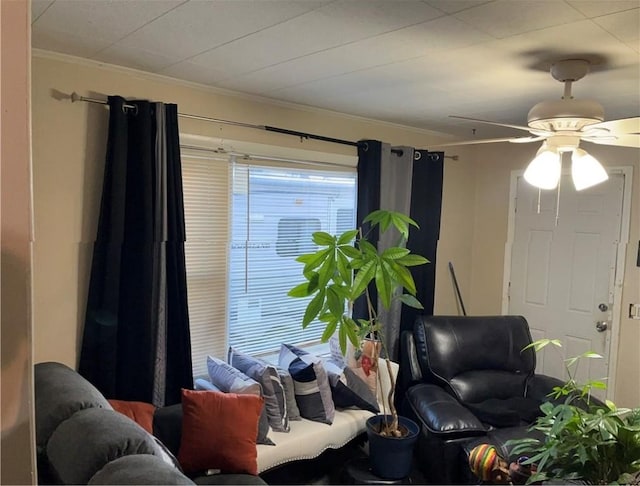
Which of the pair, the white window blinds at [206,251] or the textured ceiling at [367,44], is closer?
the textured ceiling at [367,44]

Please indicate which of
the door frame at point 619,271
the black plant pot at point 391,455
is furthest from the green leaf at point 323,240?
the door frame at point 619,271

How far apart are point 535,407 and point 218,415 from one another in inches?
77.2

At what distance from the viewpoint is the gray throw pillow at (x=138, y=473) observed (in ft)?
4.09

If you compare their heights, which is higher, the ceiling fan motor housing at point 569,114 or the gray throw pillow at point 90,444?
the ceiling fan motor housing at point 569,114

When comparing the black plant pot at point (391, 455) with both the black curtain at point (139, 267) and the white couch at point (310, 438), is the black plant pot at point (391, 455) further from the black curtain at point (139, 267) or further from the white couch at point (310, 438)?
the black curtain at point (139, 267)

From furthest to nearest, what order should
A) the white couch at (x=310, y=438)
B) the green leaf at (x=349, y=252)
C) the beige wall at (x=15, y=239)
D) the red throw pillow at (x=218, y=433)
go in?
the green leaf at (x=349, y=252)
the white couch at (x=310, y=438)
the red throw pillow at (x=218, y=433)
the beige wall at (x=15, y=239)

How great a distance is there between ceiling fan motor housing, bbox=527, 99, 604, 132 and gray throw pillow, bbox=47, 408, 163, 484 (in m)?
1.78

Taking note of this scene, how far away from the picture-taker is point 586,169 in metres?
2.02

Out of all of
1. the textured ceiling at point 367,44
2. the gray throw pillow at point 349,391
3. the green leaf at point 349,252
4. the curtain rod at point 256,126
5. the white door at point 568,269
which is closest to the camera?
the textured ceiling at point 367,44

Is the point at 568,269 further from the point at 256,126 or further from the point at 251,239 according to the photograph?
the point at 256,126

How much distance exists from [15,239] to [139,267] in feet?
7.25

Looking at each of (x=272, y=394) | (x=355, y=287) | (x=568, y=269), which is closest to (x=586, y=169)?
(x=355, y=287)

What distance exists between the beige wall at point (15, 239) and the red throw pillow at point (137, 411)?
2.03m

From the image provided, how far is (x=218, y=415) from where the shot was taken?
7.42ft
